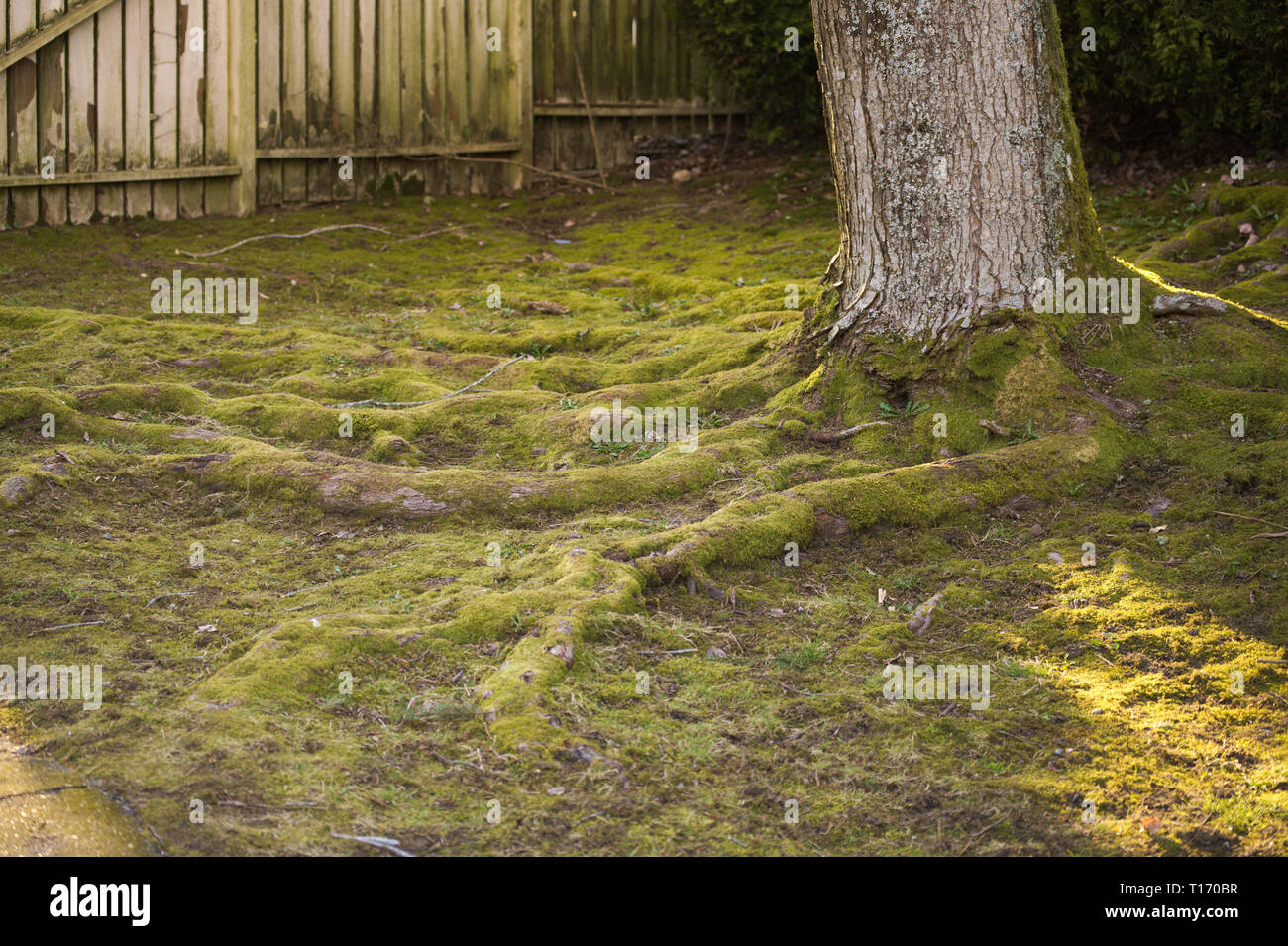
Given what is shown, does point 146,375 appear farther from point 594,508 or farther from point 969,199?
point 969,199

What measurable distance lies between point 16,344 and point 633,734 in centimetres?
538

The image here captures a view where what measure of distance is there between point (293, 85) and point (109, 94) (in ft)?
5.40

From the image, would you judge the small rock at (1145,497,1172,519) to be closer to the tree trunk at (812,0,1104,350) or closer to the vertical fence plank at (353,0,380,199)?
the tree trunk at (812,0,1104,350)

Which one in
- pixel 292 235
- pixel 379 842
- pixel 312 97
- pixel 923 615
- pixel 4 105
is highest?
pixel 312 97

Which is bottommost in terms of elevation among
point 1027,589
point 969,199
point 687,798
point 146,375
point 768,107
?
point 687,798

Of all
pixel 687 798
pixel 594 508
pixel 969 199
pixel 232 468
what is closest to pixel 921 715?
pixel 687 798

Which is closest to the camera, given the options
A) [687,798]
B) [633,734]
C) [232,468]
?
[687,798]

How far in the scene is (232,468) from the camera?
526cm

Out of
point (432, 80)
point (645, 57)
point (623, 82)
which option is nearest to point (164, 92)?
point (432, 80)

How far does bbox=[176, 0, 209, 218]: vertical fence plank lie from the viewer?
9688 millimetres

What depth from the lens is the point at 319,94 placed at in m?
10.6

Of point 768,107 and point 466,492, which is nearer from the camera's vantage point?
point 466,492

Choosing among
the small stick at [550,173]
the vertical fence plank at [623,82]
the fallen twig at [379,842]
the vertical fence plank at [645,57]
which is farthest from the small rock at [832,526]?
the vertical fence plank at [645,57]

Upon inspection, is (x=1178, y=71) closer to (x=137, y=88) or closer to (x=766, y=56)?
(x=766, y=56)
